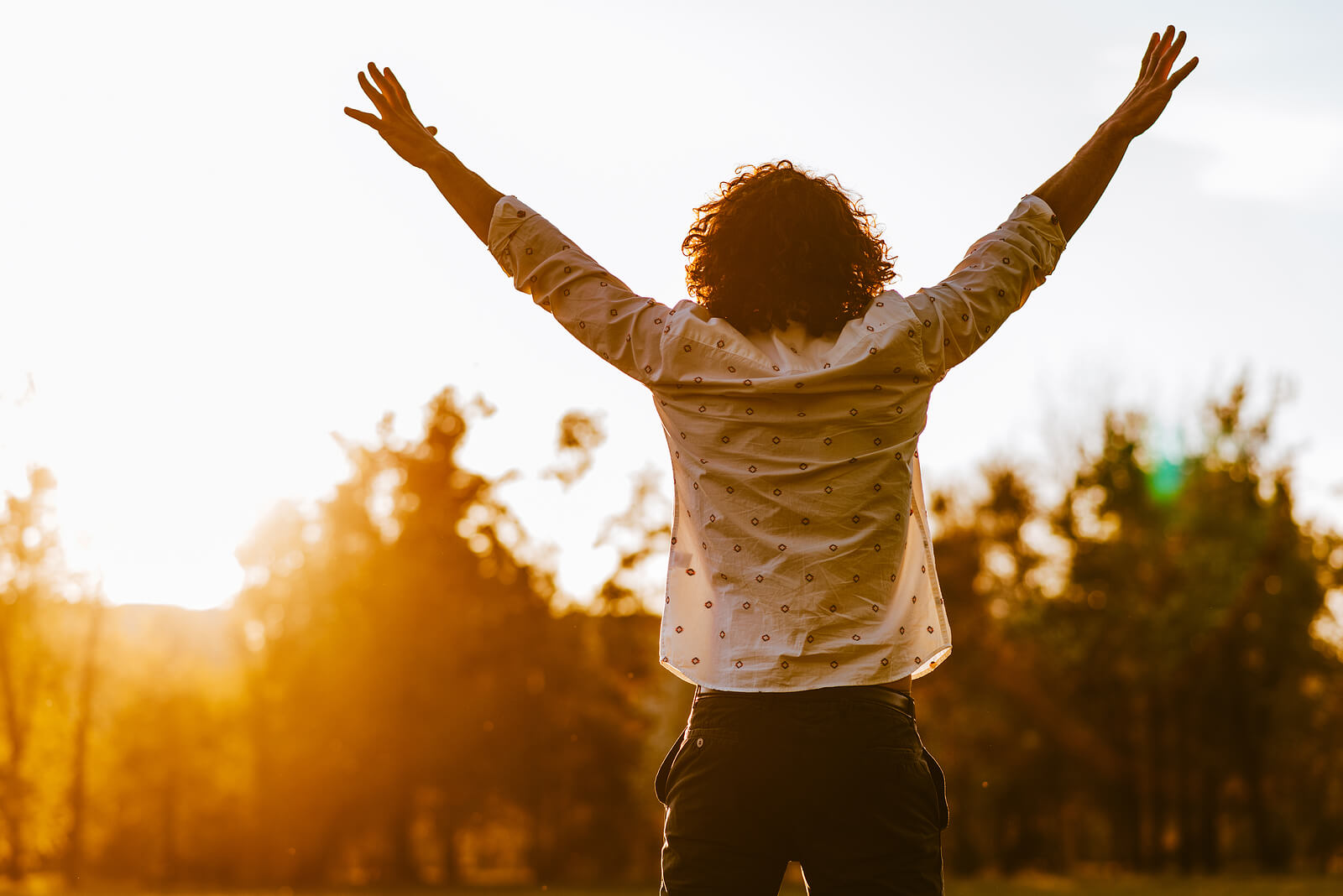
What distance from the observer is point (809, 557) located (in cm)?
199

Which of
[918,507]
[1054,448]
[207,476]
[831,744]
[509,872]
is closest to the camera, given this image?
[831,744]

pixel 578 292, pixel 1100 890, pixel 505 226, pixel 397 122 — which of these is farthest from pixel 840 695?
pixel 1100 890

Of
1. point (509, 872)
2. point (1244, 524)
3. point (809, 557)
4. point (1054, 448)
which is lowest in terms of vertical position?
point (509, 872)

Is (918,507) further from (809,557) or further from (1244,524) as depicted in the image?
(1244,524)

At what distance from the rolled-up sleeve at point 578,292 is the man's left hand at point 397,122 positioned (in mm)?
259

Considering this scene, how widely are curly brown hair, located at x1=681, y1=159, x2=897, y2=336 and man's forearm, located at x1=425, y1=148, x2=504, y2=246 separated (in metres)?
0.42

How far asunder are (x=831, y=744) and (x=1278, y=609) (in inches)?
1393

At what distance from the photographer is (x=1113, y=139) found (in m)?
2.51

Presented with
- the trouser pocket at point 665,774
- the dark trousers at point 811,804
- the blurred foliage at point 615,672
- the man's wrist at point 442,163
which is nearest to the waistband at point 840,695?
the dark trousers at point 811,804

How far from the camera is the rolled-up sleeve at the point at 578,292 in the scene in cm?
213

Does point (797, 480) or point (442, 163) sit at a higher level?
point (442, 163)

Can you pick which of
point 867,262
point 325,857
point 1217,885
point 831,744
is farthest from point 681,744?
point 325,857

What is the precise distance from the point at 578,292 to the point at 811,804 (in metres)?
0.98

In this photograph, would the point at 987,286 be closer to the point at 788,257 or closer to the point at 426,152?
the point at 788,257
